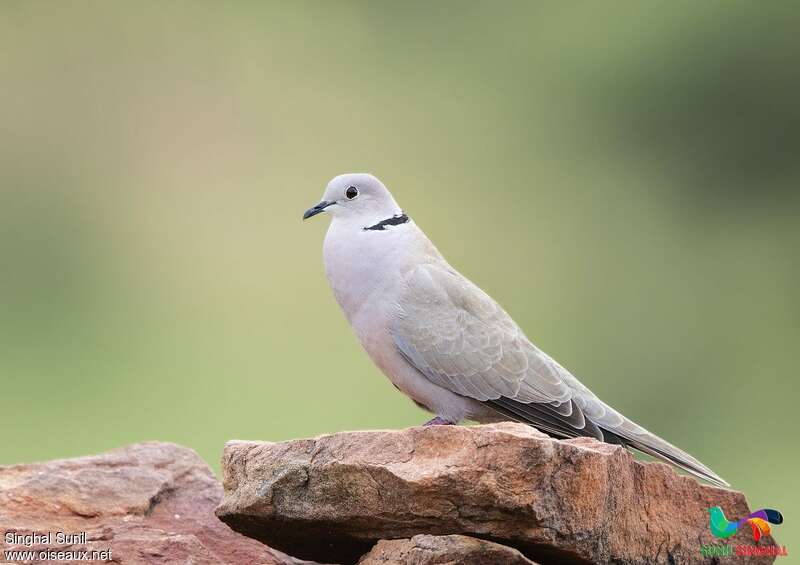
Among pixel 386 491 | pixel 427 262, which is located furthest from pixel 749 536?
pixel 427 262

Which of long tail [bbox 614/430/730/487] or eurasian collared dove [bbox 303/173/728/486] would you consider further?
eurasian collared dove [bbox 303/173/728/486]

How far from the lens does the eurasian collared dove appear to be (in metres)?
4.99

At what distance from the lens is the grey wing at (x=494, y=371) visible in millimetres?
4969

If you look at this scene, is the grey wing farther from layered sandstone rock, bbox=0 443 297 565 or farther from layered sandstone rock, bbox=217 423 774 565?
layered sandstone rock, bbox=0 443 297 565

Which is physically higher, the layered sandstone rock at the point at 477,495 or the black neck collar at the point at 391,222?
the black neck collar at the point at 391,222

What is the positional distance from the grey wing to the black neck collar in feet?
0.87

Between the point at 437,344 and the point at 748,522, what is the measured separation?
158 centimetres

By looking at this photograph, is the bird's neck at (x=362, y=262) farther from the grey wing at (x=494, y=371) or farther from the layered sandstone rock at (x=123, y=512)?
the layered sandstone rock at (x=123, y=512)

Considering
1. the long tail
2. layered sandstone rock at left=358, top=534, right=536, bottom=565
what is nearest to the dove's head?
the long tail

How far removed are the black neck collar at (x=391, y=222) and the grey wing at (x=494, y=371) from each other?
10.4 inches

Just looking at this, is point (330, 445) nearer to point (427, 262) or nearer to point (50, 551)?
point (50, 551)

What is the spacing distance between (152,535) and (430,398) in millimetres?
1450

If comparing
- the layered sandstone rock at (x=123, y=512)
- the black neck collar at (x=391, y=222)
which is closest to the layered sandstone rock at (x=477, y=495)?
the layered sandstone rock at (x=123, y=512)

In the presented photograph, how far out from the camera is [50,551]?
4043 millimetres
